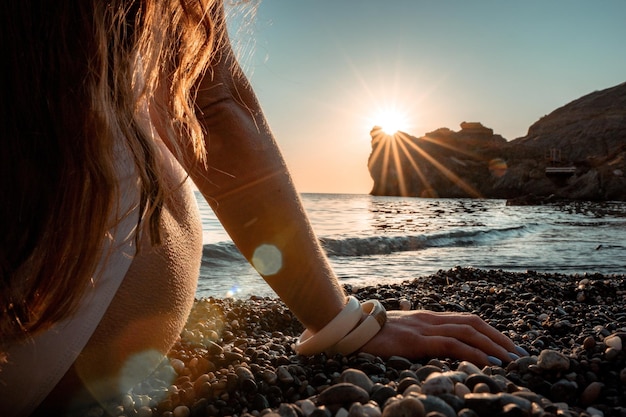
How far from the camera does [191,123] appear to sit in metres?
1.28

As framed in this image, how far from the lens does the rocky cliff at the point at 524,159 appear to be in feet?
167

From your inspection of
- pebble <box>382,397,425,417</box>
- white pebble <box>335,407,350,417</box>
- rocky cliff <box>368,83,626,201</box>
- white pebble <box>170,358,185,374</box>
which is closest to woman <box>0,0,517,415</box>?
white pebble <box>170,358,185,374</box>

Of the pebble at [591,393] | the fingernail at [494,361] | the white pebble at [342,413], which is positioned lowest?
the fingernail at [494,361]

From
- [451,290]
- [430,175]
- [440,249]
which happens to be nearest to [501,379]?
[451,290]

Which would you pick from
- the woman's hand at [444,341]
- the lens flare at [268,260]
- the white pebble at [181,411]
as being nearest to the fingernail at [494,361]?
the woman's hand at [444,341]

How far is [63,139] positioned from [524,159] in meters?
77.8

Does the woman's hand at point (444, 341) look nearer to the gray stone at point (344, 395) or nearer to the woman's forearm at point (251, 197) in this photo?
the woman's forearm at point (251, 197)

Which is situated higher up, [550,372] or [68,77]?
[68,77]

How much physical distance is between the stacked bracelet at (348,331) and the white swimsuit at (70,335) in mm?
765

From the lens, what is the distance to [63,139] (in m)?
0.93

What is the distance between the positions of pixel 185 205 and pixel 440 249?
31.8ft

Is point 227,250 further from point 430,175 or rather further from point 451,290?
point 430,175

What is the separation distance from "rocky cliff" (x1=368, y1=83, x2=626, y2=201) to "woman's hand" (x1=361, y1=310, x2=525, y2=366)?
49914 millimetres

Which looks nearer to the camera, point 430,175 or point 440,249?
point 440,249
